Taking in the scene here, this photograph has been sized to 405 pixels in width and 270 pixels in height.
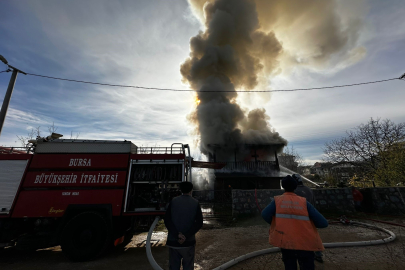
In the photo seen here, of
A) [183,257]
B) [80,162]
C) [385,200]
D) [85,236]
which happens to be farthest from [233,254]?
[385,200]

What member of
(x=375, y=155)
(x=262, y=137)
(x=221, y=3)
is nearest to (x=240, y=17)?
(x=221, y=3)

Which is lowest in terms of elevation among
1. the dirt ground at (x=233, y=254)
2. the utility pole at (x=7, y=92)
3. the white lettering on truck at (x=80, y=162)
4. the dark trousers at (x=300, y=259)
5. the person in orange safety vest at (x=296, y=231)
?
the dirt ground at (x=233, y=254)

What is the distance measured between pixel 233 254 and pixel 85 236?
4065 millimetres

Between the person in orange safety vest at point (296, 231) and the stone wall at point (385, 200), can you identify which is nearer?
the person in orange safety vest at point (296, 231)

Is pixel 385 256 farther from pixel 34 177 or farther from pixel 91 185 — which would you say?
pixel 34 177

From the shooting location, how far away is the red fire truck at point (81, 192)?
4965 millimetres

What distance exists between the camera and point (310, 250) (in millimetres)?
2158

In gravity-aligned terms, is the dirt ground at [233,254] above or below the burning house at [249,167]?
below

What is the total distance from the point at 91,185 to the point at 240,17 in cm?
2679

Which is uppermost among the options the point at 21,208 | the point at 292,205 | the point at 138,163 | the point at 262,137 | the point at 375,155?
the point at 262,137

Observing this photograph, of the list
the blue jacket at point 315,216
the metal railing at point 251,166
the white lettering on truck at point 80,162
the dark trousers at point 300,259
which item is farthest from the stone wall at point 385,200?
the white lettering on truck at point 80,162

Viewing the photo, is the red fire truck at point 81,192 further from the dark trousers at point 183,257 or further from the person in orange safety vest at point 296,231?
the person in orange safety vest at point 296,231

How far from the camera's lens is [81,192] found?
17.3 ft

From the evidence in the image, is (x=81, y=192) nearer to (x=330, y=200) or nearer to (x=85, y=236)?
(x=85, y=236)
